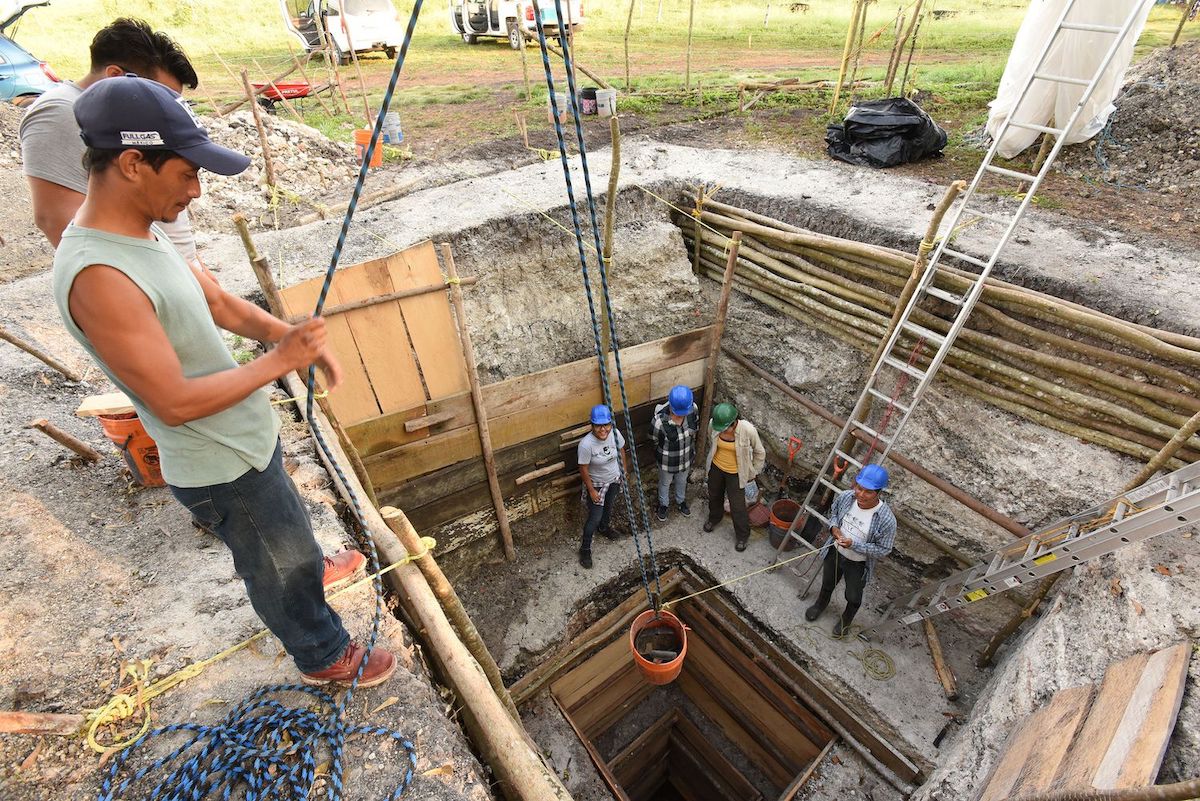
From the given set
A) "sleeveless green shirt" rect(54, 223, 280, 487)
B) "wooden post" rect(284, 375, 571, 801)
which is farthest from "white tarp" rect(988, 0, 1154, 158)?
"sleeveless green shirt" rect(54, 223, 280, 487)

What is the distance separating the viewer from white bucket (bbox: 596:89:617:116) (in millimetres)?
9438

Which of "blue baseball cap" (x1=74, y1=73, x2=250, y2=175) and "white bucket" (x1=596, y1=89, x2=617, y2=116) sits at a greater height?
"blue baseball cap" (x1=74, y1=73, x2=250, y2=175)

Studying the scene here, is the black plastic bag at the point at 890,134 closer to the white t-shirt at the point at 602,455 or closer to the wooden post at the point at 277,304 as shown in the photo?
the white t-shirt at the point at 602,455

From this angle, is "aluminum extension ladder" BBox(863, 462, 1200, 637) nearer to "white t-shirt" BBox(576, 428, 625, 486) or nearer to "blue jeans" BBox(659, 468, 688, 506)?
"blue jeans" BBox(659, 468, 688, 506)

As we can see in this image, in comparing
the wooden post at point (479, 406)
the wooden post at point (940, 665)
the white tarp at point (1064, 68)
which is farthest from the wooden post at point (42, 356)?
the white tarp at point (1064, 68)

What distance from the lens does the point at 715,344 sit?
22.9ft

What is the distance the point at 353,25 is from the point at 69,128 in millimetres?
16283

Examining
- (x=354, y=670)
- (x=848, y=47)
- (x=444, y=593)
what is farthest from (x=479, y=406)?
(x=848, y=47)

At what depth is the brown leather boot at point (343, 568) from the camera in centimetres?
299

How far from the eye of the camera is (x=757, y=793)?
668 centimetres

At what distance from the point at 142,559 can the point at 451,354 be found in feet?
10.2

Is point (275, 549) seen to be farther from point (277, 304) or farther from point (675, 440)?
point (675, 440)

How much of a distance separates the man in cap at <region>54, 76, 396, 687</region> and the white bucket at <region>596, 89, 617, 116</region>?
8597mm

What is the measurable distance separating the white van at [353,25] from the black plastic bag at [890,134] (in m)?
13.8
